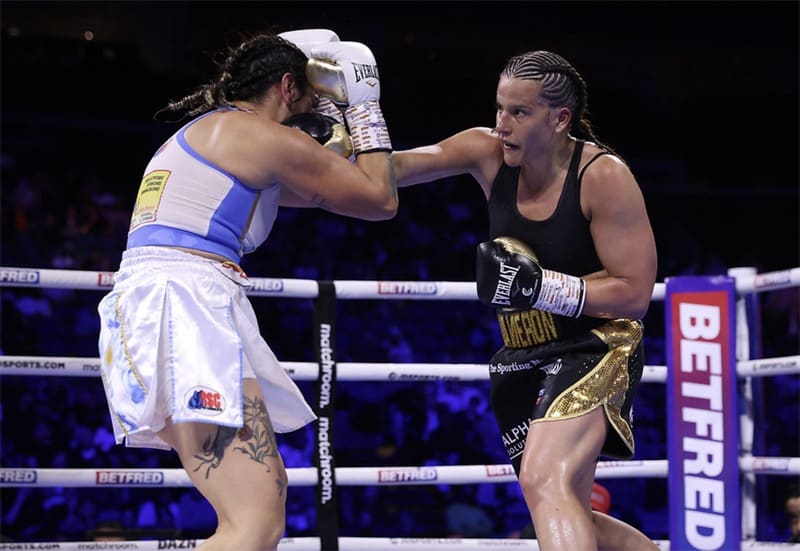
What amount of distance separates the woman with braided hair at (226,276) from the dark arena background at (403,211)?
2.06 metres

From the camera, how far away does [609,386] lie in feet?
7.61

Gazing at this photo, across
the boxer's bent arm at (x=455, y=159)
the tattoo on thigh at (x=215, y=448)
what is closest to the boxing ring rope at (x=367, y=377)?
the boxer's bent arm at (x=455, y=159)

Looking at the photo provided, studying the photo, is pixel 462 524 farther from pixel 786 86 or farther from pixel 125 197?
pixel 786 86

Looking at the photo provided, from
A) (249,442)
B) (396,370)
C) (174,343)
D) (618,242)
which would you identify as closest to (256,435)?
(249,442)

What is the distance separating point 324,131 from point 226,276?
1.52 feet

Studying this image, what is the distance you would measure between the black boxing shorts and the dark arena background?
6.82 ft

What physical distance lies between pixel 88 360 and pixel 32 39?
5564 mm

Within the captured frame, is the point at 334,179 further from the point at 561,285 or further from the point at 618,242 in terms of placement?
the point at 618,242

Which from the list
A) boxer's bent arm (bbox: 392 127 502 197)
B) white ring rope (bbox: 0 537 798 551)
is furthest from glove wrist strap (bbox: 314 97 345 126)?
white ring rope (bbox: 0 537 798 551)

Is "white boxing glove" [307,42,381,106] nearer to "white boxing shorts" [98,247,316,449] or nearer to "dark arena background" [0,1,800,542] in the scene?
"white boxing shorts" [98,247,316,449]

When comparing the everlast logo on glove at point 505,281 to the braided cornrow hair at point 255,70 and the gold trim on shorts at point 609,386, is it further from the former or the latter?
the braided cornrow hair at point 255,70

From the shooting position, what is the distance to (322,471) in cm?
307

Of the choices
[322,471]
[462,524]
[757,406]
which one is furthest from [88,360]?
[462,524]

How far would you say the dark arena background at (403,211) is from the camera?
612 centimetres
